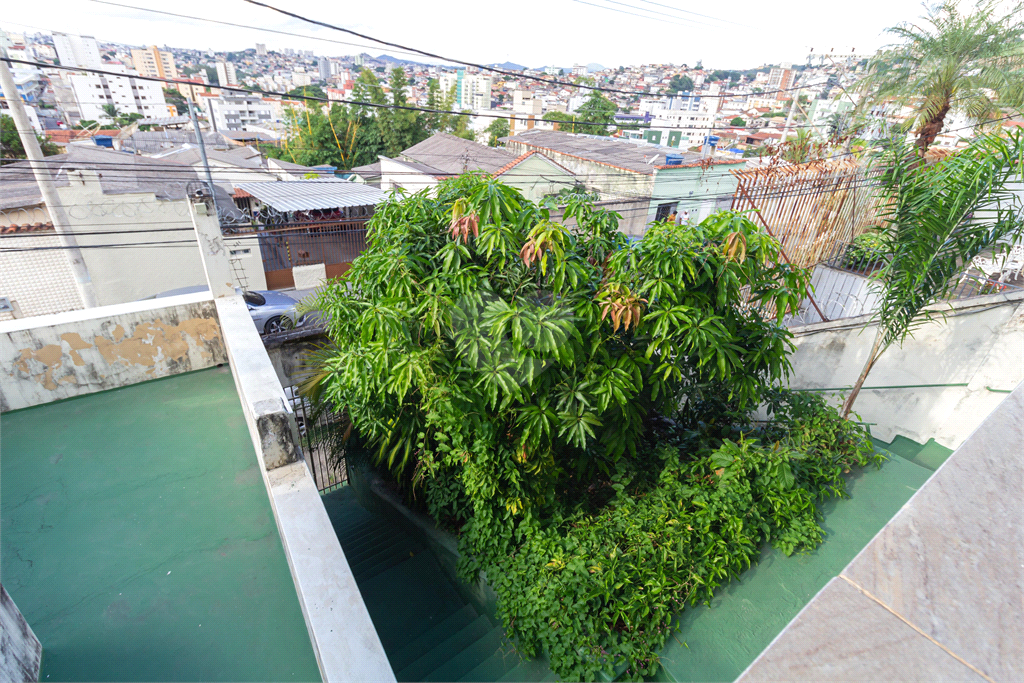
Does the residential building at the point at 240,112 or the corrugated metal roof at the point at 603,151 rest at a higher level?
the corrugated metal roof at the point at 603,151

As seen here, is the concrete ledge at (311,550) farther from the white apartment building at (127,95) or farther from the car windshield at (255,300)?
the white apartment building at (127,95)

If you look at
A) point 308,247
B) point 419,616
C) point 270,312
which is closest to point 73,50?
point 308,247

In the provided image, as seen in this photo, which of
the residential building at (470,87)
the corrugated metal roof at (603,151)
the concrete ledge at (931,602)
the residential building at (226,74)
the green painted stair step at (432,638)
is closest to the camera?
the concrete ledge at (931,602)

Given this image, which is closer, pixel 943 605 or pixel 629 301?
pixel 943 605

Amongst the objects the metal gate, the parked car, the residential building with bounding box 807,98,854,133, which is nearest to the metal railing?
the residential building with bounding box 807,98,854,133

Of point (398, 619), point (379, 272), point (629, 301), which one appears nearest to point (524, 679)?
point (398, 619)

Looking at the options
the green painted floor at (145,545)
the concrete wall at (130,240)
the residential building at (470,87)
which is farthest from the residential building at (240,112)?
the green painted floor at (145,545)

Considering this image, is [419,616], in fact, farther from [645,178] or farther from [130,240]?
[130,240]

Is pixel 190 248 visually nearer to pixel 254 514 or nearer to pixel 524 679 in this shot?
pixel 254 514
